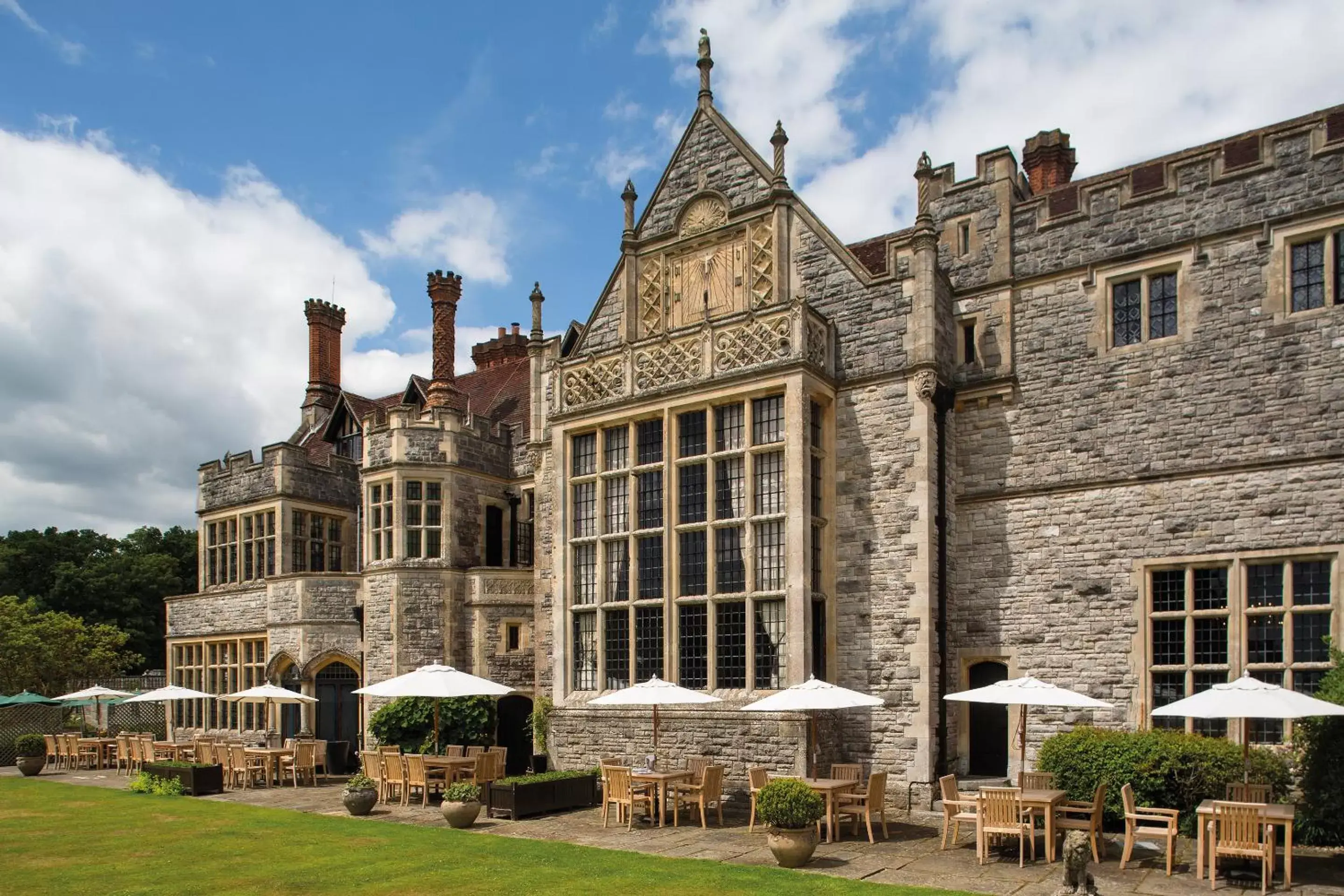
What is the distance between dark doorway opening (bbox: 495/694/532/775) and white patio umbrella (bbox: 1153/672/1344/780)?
54.1 feet

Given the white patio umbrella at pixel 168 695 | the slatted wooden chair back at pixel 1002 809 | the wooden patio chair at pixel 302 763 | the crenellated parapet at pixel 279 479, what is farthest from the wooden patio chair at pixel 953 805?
the crenellated parapet at pixel 279 479

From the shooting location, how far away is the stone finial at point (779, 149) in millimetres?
20828

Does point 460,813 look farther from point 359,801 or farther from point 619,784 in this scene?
point 619,784

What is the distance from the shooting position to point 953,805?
14305 mm

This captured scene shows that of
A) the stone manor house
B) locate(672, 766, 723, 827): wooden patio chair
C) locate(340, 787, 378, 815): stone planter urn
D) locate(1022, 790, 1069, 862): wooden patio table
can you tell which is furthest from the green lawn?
the stone manor house

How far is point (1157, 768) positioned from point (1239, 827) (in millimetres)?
2758

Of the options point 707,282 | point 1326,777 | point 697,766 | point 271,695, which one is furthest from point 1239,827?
point 271,695

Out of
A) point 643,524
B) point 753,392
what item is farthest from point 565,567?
point 753,392

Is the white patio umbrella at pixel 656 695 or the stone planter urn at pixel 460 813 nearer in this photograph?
Result: the stone planter urn at pixel 460 813

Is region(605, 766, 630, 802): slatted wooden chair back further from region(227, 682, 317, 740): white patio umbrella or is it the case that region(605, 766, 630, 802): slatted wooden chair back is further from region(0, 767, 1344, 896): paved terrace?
region(227, 682, 317, 740): white patio umbrella

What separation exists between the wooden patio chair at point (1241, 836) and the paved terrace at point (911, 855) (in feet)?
0.87

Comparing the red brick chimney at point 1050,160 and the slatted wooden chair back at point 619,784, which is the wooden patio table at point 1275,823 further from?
the red brick chimney at point 1050,160

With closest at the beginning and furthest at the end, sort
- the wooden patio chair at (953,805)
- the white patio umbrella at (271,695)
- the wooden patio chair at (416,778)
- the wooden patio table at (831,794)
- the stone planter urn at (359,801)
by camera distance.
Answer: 1. the wooden patio chair at (953,805)
2. the wooden patio table at (831,794)
3. the stone planter urn at (359,801)
4. the wooden patio chair at (416,778)
5. the white patio umbrella at (271,695)

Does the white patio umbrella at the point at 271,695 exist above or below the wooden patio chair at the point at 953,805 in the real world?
below
